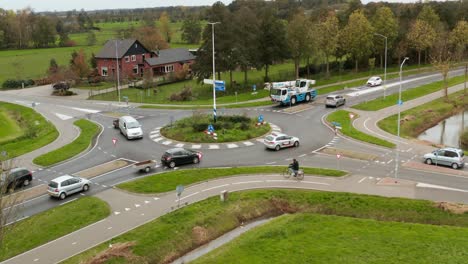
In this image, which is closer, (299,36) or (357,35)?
(299,36)

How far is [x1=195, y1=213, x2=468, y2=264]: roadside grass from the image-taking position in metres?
23.6

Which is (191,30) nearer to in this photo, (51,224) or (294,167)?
(294,167)

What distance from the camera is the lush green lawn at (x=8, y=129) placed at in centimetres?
5237

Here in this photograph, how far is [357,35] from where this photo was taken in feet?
273

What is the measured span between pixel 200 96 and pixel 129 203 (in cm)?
4464

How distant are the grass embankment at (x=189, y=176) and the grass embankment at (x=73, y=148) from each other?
33.8 feet

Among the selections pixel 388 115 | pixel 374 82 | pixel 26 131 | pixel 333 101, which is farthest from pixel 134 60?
pixel 388 115

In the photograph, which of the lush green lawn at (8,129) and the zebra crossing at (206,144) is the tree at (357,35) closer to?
the zebra crossing at (206,144)

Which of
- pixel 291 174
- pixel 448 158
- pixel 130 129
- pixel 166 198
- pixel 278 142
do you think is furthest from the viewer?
pixel 130 129

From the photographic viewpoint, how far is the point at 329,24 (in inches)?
3155

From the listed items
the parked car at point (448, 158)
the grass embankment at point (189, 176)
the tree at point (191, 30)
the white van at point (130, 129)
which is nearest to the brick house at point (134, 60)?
the tree at point (191, 30)

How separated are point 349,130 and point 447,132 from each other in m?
12.1

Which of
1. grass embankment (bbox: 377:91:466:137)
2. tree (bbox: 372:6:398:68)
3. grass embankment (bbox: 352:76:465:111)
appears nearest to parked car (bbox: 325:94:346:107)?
grass embankment (bbox: 352:76:465:111)

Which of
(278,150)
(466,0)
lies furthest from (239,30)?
(466,0)
